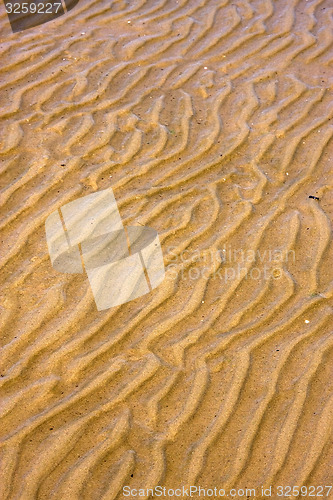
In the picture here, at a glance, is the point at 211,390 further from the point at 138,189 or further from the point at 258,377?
the point at 138,189

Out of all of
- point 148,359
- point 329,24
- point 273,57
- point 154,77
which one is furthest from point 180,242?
point 329,24

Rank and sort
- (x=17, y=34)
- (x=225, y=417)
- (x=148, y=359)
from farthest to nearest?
(x=17, y=34) → (x=148, y=359) → (x=225, y=417)

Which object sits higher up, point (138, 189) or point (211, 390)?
point (138, 189)

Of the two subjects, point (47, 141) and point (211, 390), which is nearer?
point (211, 390)

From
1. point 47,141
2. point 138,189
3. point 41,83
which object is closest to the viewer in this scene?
point 138,189

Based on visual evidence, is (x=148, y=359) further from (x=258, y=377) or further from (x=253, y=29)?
(x=253, y=29)

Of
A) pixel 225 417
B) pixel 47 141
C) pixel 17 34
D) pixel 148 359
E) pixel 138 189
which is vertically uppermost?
pixel 17 34
